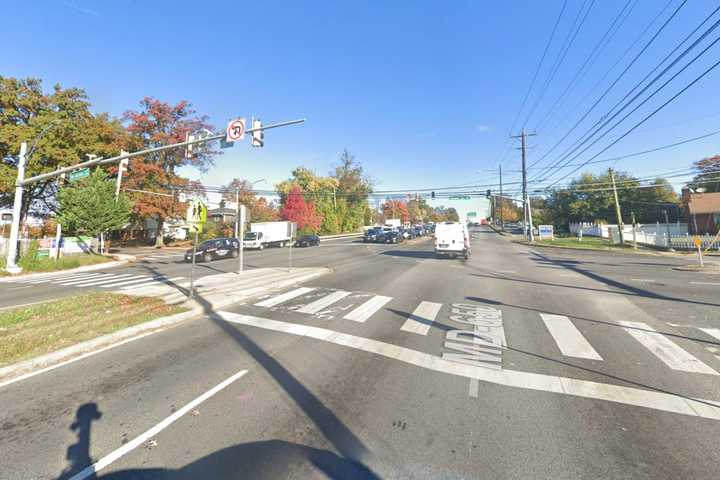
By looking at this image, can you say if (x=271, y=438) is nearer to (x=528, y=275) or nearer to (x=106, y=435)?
(x=106, y=435)

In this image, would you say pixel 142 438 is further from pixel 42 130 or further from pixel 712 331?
pixel 42 130

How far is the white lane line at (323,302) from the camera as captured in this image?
862 centimetres

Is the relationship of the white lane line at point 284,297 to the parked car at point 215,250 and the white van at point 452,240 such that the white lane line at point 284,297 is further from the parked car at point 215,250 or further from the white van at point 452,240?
the parked car at point 215,250

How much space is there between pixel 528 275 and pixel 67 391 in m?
15.5

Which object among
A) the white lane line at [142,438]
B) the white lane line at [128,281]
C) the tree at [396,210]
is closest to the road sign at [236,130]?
the white lane line at [128,281]

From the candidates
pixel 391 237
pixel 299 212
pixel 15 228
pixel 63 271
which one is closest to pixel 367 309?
pixel 63 271

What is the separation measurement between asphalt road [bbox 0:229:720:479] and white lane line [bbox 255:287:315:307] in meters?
1.54

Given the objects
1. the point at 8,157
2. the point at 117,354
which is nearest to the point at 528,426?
the point at 117,354

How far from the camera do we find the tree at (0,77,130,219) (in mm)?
26375

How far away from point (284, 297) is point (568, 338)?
7754 millimetres

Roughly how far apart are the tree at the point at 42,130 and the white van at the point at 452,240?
98.1 ft

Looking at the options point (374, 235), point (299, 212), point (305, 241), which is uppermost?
point (299, 212)

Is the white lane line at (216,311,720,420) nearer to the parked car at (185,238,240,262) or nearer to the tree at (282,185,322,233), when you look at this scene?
the parked car at (185,238,240,262)

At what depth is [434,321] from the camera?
7555 mm
